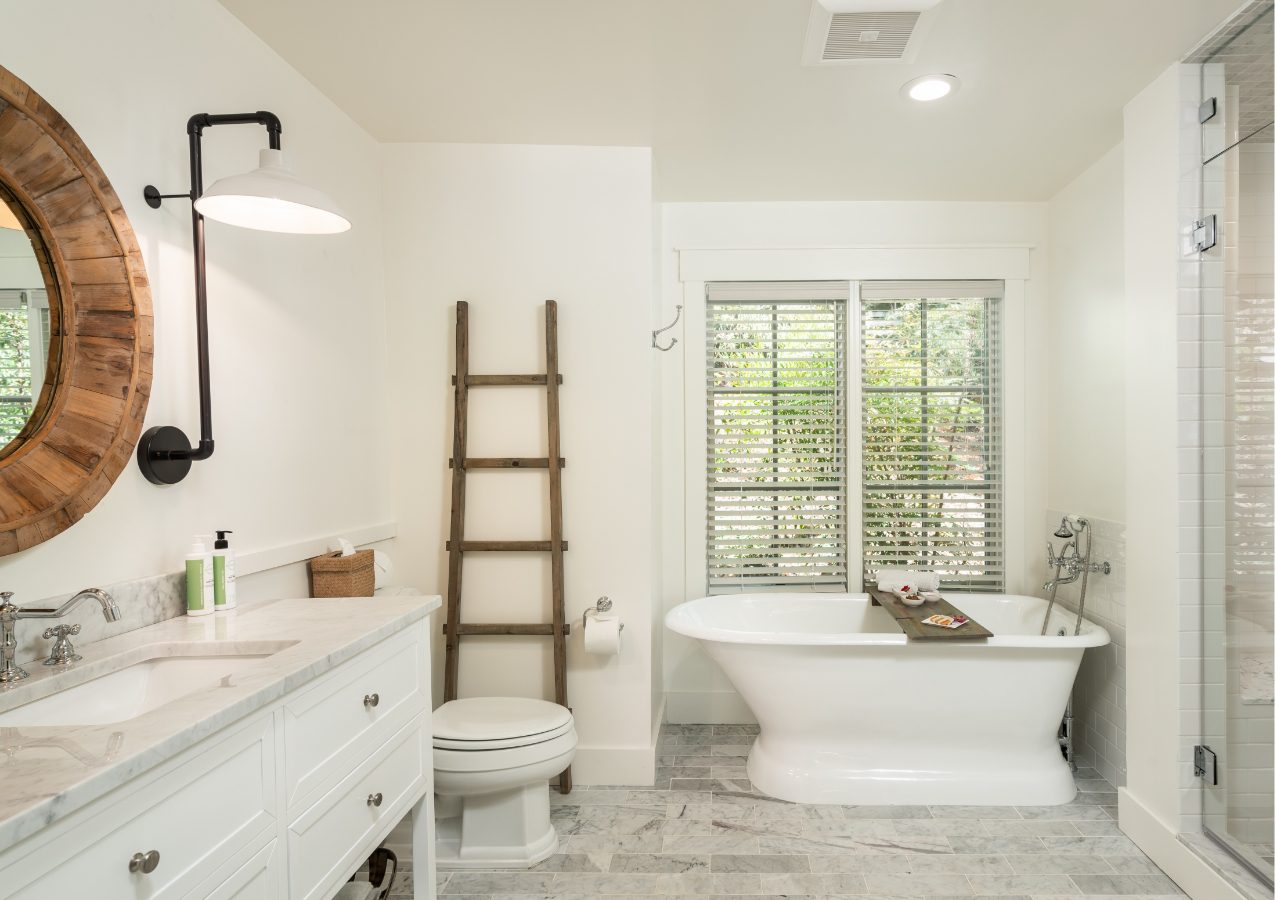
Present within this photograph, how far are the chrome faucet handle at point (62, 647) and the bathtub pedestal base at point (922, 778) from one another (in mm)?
2446

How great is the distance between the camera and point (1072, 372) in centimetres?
359

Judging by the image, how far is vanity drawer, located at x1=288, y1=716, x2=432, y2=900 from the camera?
150 centimetres

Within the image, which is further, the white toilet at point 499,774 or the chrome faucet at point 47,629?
the white toilet at point 499,774

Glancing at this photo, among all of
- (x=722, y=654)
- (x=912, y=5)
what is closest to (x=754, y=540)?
(x=722, y=654)

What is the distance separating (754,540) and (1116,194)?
212 cm

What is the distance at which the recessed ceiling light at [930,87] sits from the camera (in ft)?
8.48

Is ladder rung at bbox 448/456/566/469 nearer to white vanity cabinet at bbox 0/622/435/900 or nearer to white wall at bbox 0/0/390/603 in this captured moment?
white wall at bbox 0/0/390/603

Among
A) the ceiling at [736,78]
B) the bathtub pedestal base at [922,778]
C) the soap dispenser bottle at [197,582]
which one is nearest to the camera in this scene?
the soap dispenser bottle at [197,582]

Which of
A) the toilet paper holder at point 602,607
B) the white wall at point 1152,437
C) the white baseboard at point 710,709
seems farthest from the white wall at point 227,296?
the white wall at point 1152,437

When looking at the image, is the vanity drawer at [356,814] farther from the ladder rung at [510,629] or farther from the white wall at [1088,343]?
the white wall at [1088,343]

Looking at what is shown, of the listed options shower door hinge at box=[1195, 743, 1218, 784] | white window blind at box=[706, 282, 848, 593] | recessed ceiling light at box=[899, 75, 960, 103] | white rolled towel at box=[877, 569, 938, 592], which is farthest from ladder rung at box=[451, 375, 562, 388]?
shower door hinge at box=[1195, 743, 1218, 784]

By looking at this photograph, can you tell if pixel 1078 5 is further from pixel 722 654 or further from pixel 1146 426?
pixel 722 654

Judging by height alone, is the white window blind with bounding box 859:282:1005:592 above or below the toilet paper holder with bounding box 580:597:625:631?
above

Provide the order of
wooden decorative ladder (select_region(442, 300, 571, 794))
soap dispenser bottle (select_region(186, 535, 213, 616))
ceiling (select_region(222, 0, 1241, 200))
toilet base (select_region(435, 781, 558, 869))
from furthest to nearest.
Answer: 1. wooden decorative ladder (select_region(442, 300, 571, 794))
2. toilet base (select_region(435, 781, 558, 869))
3. ceiling (select_region(222, 0, 1241, 200))
4. soap dispenser bottle (select_region(186, 535, 213, 616))
